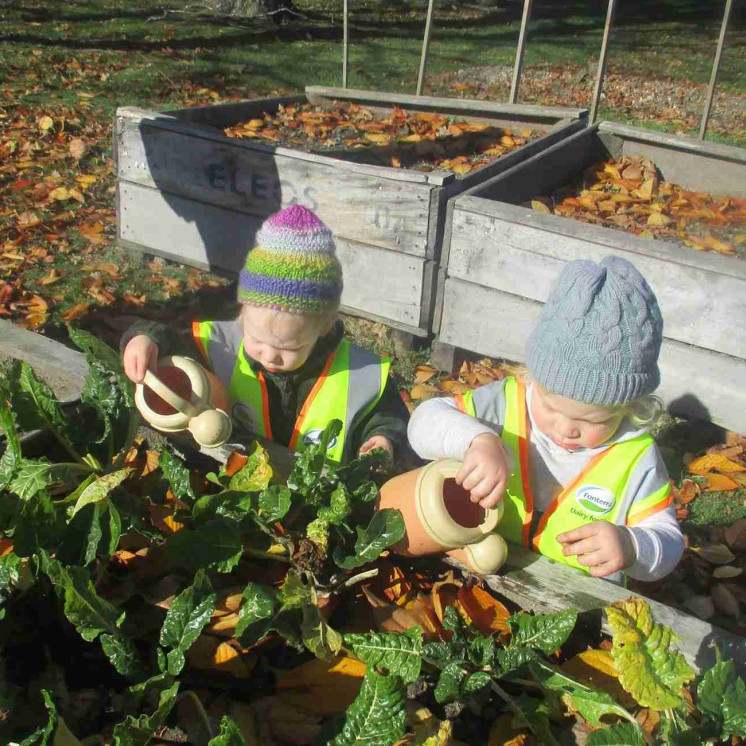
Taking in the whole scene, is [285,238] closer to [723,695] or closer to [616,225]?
[723,695]

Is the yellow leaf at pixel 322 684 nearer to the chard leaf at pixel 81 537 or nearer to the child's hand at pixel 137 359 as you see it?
the chard leaf at pixel 81 537

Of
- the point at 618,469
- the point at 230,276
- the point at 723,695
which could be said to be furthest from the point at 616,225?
the point at 723,695

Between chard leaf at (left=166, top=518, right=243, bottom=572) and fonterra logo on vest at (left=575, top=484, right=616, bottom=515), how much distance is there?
0.88 metres

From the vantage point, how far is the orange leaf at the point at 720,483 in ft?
10.5

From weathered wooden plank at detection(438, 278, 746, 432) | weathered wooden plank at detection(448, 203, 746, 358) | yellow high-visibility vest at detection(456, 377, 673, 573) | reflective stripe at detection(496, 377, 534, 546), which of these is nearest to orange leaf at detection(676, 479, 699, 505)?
weathered wooden plank at detection(438, 278, 746, 432)

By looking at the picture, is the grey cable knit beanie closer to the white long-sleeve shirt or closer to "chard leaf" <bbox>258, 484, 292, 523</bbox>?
the white long-sleeve shirt

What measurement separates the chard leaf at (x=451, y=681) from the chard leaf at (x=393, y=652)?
42 mm

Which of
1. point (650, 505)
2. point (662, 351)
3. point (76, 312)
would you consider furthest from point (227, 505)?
point (76, 312)

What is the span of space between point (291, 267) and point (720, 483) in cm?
201

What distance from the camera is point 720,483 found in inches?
126

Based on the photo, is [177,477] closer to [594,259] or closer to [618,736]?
[618,736]

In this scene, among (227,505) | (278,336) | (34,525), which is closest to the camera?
(34,525)

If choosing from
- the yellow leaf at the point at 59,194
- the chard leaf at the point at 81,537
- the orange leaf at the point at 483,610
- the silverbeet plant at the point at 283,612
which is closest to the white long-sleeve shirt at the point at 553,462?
the silverbeet plant at the point at 283,612

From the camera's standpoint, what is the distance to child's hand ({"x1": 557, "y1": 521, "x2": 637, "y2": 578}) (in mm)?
1685
